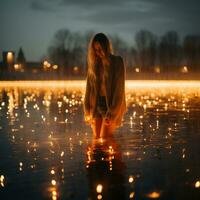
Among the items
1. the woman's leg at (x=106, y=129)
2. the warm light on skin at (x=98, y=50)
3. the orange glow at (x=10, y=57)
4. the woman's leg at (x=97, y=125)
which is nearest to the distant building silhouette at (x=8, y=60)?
the orange glow at (x=10, y=57)

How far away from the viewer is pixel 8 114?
1769cm

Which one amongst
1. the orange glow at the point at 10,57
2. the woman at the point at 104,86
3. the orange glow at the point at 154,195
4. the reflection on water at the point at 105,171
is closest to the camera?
the orange glow at the point at 154,195

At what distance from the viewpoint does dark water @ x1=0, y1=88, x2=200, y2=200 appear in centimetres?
604

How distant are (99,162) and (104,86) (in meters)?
2.28

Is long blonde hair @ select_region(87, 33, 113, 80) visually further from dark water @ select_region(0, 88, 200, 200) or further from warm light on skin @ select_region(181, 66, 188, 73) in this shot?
warm light on skin @ select_region(181, 66, 188, 73)

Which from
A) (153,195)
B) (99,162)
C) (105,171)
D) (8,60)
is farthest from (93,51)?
(8,60)

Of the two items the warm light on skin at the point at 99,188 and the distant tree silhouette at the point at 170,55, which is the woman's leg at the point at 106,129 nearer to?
the warm light on skin at the point at 99,188

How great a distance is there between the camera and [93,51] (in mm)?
9797

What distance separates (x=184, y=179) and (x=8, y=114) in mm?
11751

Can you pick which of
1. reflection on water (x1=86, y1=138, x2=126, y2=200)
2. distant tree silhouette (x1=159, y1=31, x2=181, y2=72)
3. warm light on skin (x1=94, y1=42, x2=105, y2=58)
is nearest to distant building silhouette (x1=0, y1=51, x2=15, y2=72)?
distant tree silhouette (x1=159, y1=31, x2=181, y2=72)

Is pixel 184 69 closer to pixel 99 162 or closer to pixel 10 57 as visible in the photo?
pixel 10 57

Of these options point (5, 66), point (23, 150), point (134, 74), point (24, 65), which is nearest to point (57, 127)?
point (23, 150)

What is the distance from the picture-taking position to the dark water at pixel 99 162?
6.04 m

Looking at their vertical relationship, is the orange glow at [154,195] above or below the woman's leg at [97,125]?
below
